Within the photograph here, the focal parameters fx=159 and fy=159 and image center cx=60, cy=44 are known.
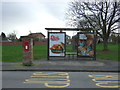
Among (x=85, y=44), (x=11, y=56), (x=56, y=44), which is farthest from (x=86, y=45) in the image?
(x=11, y=56)

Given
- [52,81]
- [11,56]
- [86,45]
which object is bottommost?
[52,81]

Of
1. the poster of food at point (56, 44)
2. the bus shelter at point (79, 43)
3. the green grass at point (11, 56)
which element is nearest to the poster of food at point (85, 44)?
the bus shelter at point (79, 43)

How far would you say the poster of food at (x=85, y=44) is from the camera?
13546 mm

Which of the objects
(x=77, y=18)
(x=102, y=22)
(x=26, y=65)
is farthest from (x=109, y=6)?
(x=26, y=65)

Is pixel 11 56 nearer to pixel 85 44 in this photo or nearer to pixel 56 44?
pixel 56 44

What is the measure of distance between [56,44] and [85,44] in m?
2.52

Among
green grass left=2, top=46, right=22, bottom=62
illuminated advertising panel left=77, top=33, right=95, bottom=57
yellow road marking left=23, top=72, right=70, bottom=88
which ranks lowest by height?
yellow road marking left=23, top=72, right=70, bottom=88

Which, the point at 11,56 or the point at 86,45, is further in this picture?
the point at 11,56

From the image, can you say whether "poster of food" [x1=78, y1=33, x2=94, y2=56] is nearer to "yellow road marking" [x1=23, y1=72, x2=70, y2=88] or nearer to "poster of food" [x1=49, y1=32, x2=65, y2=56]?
"poster of food" [x1=49, y1=32, x2=65, y2=56]

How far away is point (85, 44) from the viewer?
13672 mm

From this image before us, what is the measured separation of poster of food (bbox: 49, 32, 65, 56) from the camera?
13.3 meters

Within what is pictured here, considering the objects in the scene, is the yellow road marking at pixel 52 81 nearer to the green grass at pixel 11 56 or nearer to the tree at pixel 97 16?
the green grass at pixel 11 56

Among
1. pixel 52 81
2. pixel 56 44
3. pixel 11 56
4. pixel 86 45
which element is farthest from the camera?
pixel 11 56

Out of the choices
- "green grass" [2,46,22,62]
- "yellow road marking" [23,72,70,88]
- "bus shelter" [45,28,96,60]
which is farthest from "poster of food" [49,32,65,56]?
"yellow road marking" [23,72,70,88]
